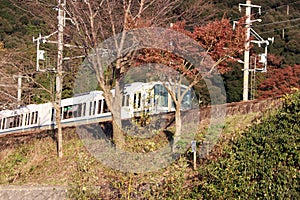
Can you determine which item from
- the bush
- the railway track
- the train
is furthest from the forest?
the bush

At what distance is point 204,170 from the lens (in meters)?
8.10

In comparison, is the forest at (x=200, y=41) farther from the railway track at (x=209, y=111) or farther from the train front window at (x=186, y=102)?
the train front window at (x=186, y=102)

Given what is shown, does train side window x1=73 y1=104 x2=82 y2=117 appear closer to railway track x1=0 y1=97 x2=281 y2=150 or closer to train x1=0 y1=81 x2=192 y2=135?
train x1=0 y1=81 x2=192 y2=135

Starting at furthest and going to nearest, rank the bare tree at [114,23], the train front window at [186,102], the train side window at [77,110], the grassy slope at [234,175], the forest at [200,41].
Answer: the train side window at [77,110]
the train front window at [186,102]
the forest at [200,41]
the bare tree at [114,23]
the grassy slope at [234,175]

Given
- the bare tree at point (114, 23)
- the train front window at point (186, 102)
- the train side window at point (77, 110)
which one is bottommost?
the train side window at point (77, 110)

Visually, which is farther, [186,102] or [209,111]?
[186,102]

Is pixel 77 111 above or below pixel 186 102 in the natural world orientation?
below

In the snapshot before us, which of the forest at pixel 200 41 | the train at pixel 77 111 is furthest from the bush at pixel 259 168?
the train at pixel 77 111

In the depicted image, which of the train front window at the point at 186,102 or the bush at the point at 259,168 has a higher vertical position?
the train front window at the point at 186,102

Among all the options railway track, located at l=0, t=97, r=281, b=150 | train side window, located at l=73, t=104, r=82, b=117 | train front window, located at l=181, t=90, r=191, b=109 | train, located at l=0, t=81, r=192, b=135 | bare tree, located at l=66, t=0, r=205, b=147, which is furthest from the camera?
train side window, located at l=73, t=104, r=82, b=117

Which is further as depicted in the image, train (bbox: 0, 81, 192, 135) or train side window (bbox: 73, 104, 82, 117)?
train side window (bbox: 73, 104, 82, 117)

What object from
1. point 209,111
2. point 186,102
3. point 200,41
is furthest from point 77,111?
point 200,41

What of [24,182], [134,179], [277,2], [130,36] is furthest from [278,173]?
[277,2]

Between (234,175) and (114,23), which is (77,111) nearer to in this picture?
(114,23)
